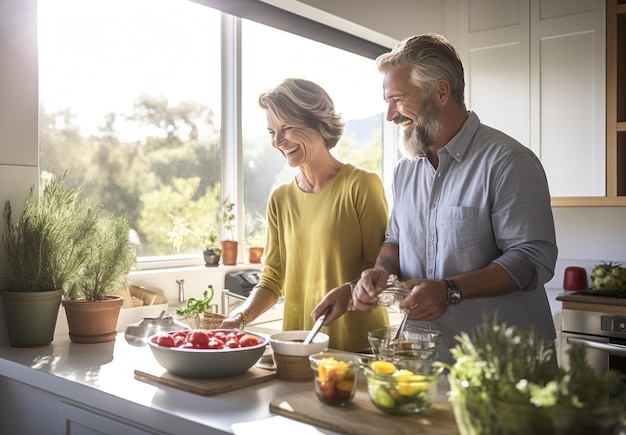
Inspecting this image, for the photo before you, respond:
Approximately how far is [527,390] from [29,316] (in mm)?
1603

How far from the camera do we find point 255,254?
3.24 meters

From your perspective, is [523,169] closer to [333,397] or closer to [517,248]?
[517,248]

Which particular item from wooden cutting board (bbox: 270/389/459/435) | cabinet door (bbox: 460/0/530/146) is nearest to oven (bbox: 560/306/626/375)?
cabinet door (bbox: 460/0/530/146)

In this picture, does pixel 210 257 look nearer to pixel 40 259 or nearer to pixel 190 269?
pixel 190 269

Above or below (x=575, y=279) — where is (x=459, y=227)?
above

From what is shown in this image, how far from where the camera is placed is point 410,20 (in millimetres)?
3947

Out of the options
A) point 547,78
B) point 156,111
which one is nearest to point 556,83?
point 547,78

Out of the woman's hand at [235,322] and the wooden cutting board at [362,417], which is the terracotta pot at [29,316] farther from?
the wooden cutting board at [362,417]

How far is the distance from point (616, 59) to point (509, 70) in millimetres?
583

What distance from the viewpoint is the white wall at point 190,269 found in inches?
84.0

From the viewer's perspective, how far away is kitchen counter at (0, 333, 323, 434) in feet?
4.43

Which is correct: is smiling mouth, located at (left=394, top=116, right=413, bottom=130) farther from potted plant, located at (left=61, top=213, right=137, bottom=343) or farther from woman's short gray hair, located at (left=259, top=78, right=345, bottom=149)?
potted plant, located at (left=61, top=213, right=137, bottom=343)

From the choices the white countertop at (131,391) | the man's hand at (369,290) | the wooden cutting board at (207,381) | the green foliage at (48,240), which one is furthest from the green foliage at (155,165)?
the man's hand at (369,290)

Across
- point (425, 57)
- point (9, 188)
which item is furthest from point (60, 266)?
point (425, 57)
